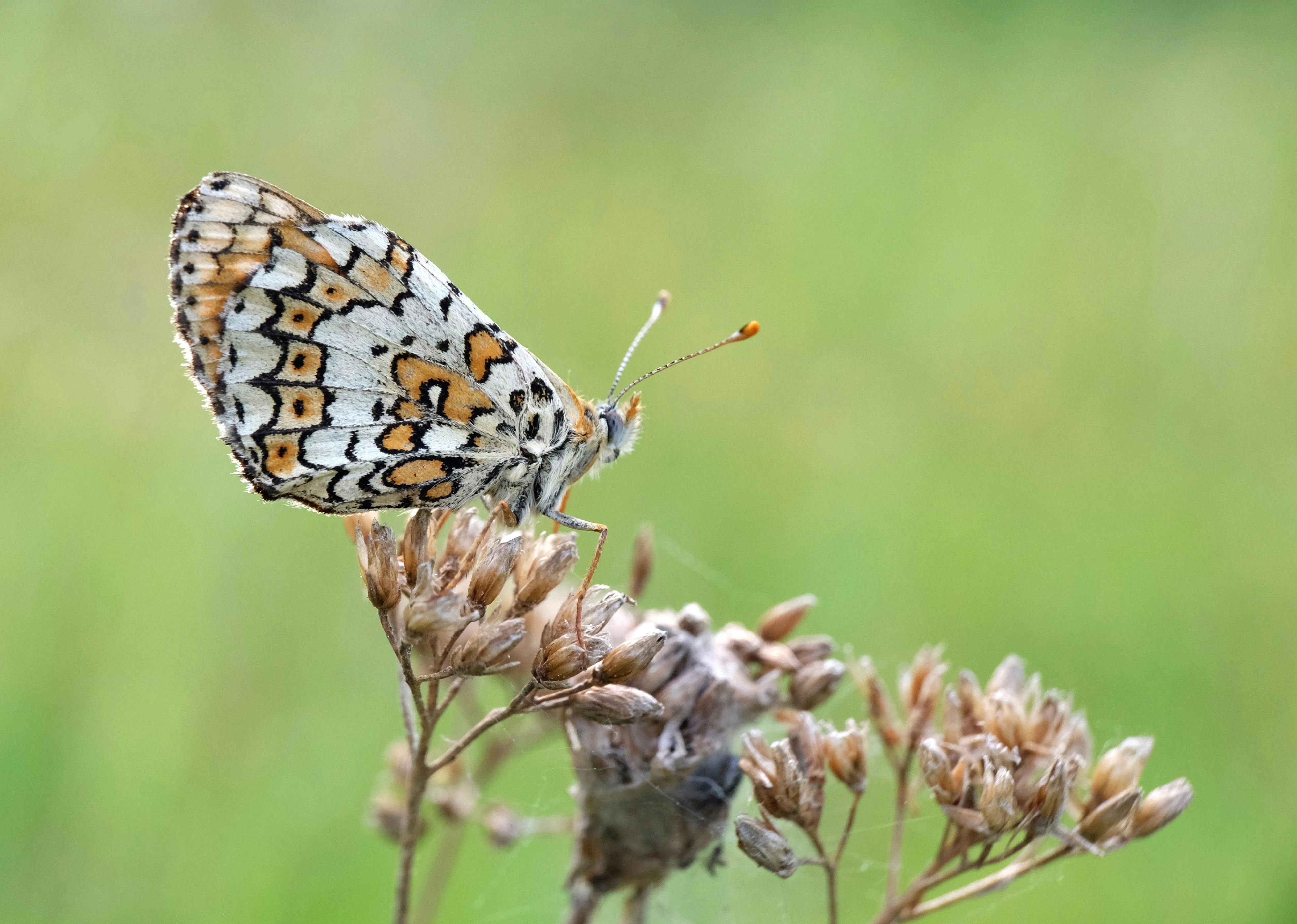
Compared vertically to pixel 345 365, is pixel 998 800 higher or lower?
lower

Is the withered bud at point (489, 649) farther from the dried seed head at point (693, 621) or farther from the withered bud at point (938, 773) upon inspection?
the withered bud at point (938, 773)

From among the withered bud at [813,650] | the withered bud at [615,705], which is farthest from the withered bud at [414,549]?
the withered bud at [813,650]

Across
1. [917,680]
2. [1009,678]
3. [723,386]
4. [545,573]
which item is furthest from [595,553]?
[723,386]

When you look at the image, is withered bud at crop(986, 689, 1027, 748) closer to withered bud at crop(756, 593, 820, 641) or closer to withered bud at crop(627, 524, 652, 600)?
withered bud at crop(756, 593, 820, 641)

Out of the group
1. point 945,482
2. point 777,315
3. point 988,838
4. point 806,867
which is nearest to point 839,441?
point 945,482

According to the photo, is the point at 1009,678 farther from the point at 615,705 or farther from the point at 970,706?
the point at 615,705

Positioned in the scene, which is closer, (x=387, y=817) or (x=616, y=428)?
(x=616, y=428)

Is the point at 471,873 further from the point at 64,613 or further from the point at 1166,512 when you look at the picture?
the point at 1166,512
